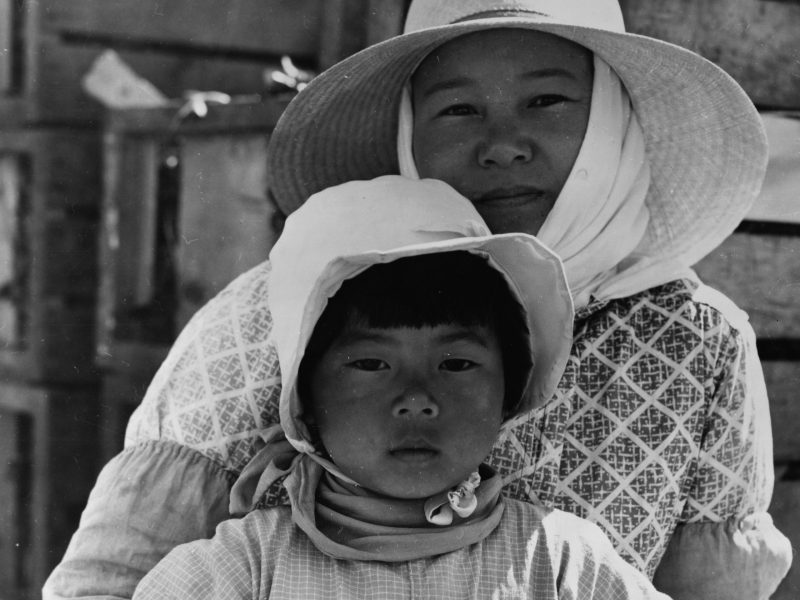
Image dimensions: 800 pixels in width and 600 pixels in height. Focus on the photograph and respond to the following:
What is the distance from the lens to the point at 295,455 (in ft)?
4.72

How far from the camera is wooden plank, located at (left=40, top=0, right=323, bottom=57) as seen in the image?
3.20 metres

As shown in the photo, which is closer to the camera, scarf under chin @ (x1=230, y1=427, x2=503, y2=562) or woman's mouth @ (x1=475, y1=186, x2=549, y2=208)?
scarf under chin @ (x1=230, y1=427, x2=503, y2=562)

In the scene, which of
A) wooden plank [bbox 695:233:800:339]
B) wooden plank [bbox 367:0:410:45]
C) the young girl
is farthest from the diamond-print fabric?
wooden plank [bbox 367:0:410:45]

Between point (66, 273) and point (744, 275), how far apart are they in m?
1.89

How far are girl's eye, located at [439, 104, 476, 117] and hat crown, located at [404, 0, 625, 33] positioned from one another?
0.12 metres

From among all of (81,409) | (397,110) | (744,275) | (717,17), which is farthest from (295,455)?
(81,409)

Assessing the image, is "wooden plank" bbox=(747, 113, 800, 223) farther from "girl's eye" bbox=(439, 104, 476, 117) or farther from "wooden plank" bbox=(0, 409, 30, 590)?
"wooden plank" bbox=(0, 409, 30, 590)

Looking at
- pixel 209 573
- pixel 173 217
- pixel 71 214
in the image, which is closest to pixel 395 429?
pixel 209 573

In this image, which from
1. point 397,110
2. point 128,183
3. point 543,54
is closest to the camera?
point 543,54

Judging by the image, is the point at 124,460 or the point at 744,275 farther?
the point at 744,275

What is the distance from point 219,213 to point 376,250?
143cm

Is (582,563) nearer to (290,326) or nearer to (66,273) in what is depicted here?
(290,326)

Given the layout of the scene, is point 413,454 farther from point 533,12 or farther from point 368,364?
point 533,12

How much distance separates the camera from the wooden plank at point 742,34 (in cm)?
219
